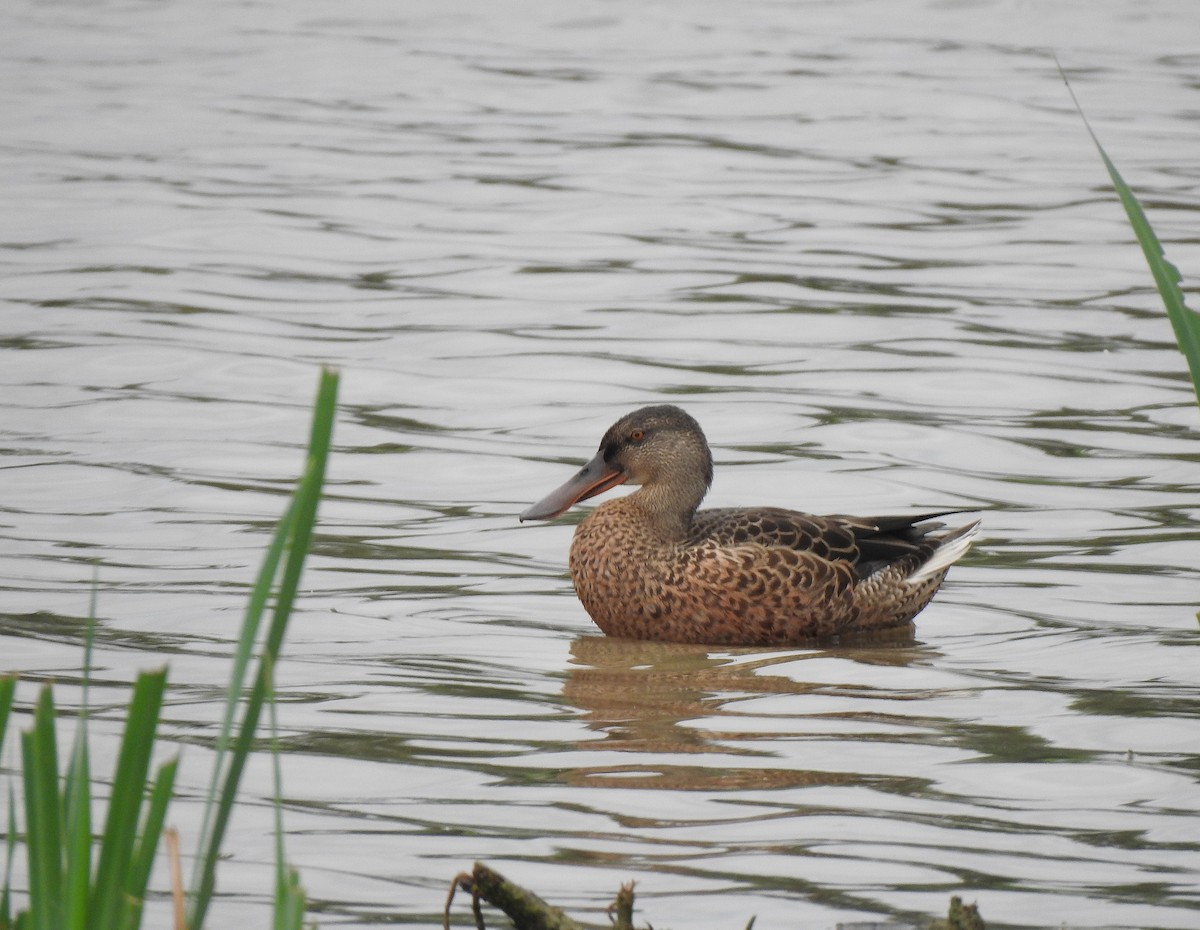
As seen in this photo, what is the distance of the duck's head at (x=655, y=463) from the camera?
7324 mm

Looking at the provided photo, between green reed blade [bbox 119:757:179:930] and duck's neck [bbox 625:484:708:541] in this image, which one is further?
duck's neck [bbox 625:484:708:541]

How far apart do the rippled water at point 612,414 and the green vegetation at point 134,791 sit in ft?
6.25

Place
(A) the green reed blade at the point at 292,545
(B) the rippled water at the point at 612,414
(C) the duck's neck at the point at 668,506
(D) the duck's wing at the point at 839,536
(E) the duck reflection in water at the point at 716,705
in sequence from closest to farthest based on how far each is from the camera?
1. (A) the green reed blade at the point at 292,545
2. (B) the rippled water at the point at 612,414
3. (E) the duck reflection in water at the point at 716,705
4. (D) the duck's wing at the point at 839,536
5. (C) the duck's neck at the point at 668,506

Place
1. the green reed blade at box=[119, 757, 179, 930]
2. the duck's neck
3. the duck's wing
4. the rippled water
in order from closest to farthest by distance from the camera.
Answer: the green reed blade at box=[119, 757, 179, 930] → the rippled water → the duck's wing → the duck's neck

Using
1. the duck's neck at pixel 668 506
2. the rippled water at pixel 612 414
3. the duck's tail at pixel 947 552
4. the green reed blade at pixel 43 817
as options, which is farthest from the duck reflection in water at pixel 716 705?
the green reed blade at pixel 43 817

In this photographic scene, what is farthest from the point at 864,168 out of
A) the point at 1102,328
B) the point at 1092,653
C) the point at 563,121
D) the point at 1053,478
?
the point at 1092,653

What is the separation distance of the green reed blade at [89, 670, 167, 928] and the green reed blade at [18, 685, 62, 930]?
0.17ft

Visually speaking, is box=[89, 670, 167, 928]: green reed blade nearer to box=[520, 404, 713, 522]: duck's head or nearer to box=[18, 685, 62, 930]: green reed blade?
box=[18, 685, 62, 930]: green reed blade

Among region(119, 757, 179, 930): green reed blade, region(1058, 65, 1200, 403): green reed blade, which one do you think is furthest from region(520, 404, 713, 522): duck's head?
region(119, 757, 179, 930): green reed blade

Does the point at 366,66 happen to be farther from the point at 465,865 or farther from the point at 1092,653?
the point at 465,865

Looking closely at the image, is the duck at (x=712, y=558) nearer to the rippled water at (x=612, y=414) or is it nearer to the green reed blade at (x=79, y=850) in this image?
the rippled water at (x=612, y=414)

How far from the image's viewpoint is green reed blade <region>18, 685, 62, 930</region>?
2.15 meters

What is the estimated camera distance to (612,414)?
9.86m

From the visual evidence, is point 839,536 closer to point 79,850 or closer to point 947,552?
point 947,552
